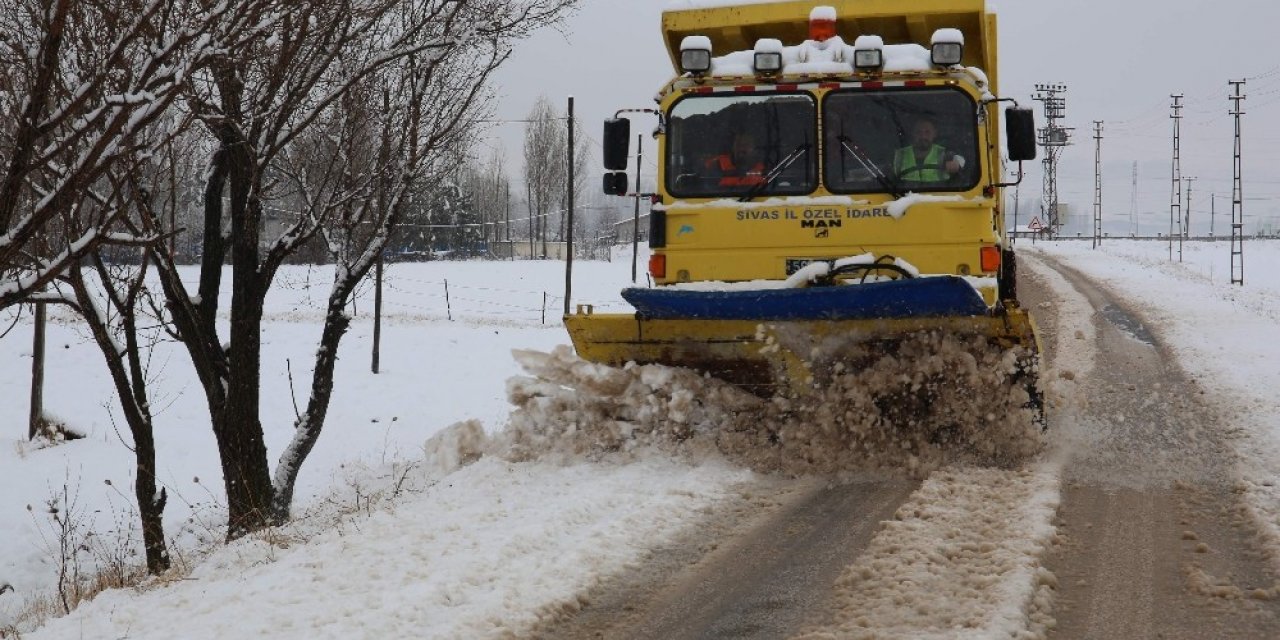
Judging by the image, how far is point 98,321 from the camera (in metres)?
8.23

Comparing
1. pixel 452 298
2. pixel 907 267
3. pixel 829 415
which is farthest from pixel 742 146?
pixel 452 298

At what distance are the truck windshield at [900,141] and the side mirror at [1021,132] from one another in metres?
0.23

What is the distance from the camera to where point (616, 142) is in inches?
311

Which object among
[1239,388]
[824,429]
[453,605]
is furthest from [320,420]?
[1239,388]

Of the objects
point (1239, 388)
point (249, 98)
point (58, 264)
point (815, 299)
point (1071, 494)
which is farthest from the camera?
point (1239, 388)

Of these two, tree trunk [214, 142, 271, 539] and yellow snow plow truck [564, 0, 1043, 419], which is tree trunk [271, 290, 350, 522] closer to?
tree trunk [214, 142, 271, 539]

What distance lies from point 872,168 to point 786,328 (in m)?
1.41

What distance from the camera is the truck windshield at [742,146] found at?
7410mm

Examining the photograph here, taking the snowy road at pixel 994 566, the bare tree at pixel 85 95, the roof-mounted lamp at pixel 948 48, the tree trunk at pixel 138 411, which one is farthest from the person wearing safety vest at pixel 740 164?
the tree trunk at pixel 138 411

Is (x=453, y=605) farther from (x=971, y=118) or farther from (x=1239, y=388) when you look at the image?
(x=1239, y=388)

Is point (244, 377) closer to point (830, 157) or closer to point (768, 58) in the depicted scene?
point (768, 58)

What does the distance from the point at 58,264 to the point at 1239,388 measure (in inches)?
371

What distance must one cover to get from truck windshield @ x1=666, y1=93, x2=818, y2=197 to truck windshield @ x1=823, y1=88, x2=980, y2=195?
0.17 metres

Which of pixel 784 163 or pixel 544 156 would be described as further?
pixel 544 156
